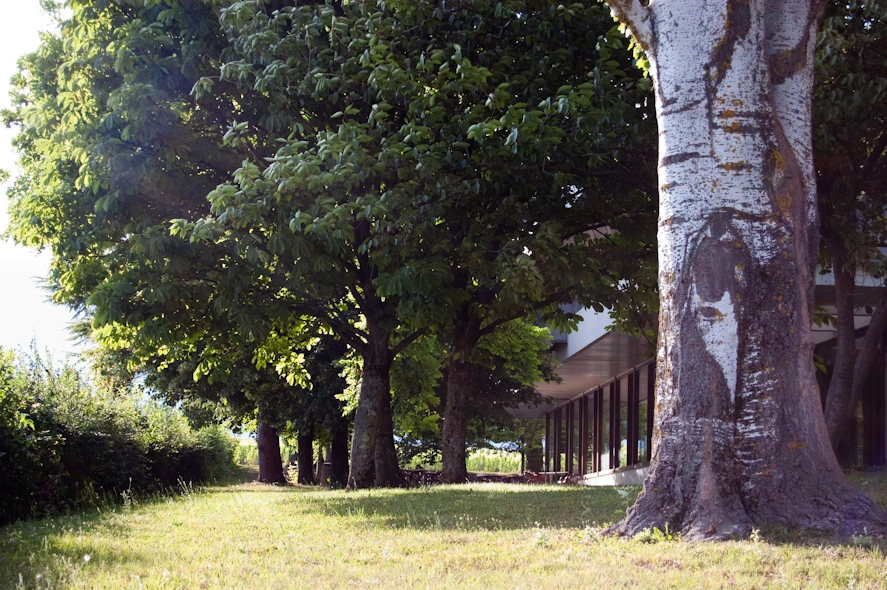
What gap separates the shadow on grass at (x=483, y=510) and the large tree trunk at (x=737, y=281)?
1.70 meters

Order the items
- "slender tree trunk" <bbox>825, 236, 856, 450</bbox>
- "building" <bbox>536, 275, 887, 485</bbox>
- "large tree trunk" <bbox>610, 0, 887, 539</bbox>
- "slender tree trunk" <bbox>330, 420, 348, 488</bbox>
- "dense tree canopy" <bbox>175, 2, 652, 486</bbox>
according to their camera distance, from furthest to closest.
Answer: "slender tree trunk" <bbox>330, 420, 348, 488</bbox> < "building" <bbox>536, 275, 887, 485</bbox> < "slender tree trunk" <bbox>825, 236, 856, 450</bbox> < "dense tree canopy" <bbox>175, 2, 652, 486</bbox> < "large tree trunk" <bbox>610, 0, 887, 539</bbox>

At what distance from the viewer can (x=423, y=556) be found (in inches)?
250

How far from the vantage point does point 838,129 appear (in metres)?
12.3

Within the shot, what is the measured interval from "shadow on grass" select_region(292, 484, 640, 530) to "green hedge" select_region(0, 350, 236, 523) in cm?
385

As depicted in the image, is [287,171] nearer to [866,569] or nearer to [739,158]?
[739,158]

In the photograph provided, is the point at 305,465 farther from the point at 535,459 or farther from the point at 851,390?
the point at 535,459

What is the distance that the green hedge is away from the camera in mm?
12320

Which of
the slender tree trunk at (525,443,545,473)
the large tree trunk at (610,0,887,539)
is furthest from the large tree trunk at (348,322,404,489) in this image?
the slender tree trunk at (525,443,545,473)

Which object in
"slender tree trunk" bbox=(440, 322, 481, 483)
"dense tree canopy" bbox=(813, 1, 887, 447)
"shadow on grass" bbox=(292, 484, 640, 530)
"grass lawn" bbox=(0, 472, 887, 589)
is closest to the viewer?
"grass lawn" bbox=(0, 472, 887, 589)

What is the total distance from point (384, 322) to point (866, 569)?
40.4 ft

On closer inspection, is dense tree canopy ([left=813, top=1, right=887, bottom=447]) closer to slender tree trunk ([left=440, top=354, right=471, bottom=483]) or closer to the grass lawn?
the grass lawn

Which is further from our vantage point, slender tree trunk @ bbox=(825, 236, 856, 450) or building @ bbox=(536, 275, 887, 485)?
building @ bbox=(536, 275, 887, 485)

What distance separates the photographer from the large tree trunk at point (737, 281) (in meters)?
6.75

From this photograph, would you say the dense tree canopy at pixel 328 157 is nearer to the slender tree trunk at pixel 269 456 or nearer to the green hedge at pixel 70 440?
the green hedge at pixel 70 440
